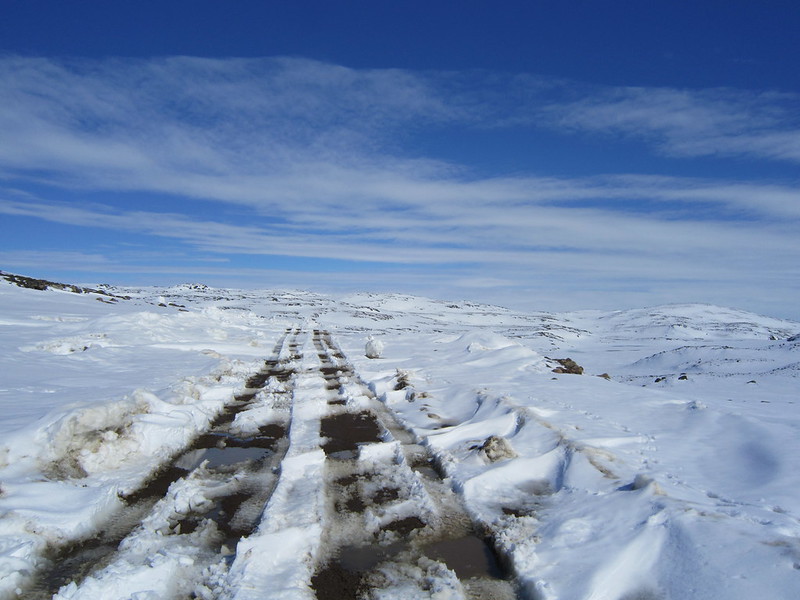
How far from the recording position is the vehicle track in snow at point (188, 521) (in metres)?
3.16

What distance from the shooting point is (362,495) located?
462 cm

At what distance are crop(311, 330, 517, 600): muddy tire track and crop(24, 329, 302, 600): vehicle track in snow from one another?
0.74 meters

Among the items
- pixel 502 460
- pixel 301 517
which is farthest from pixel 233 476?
pixel 502 460

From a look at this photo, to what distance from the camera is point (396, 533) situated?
3920mm

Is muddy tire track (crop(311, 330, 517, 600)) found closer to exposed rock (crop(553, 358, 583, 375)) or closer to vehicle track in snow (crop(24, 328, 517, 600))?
vehicle track in snow (crop(24, 328, 517, 600))

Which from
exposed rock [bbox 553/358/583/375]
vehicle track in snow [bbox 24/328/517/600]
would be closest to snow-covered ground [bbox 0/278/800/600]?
vehicle track in snow [bbox 24/328/517/600]

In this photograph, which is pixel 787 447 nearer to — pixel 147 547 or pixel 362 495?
pixel 362 495

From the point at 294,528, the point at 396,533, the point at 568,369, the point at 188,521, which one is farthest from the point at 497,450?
the point at 568,369

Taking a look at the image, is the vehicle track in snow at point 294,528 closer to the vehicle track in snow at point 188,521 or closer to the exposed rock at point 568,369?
the vehicle track in snow at point 188,521

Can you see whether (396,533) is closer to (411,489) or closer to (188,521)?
(411,489)

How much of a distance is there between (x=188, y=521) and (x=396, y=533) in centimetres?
185

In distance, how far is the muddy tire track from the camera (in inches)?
127

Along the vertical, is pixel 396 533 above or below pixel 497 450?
below

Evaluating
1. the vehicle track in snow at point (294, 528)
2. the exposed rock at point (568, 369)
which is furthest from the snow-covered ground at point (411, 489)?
the exposed rock at point (568, 369)
